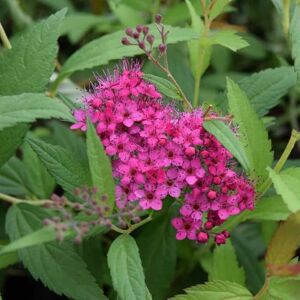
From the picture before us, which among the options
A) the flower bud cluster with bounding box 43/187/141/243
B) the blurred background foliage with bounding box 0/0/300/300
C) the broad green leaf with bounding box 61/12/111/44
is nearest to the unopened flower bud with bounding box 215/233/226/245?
the flower bud cluster with bounding box 43/187/141/243

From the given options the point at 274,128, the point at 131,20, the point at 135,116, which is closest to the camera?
the point at 135,116

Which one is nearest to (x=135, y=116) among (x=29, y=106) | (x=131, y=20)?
(x=29, y=106)

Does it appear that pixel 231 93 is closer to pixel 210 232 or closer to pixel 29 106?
pixel 210 232

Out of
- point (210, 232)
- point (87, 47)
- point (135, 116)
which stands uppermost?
point (87, 47)

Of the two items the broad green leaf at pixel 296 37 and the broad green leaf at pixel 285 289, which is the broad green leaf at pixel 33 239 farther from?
the broad green leaf at pixel 296 37

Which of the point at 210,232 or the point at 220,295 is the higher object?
the point at 210,232

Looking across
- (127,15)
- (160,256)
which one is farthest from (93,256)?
(127,15)
